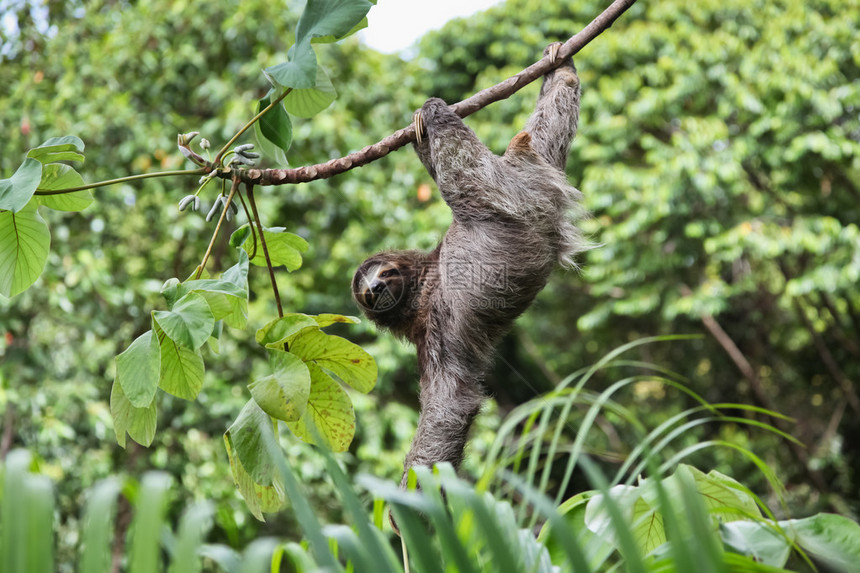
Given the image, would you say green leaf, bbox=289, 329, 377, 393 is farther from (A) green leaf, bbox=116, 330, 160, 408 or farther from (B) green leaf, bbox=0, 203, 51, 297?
(B) green leaf, bbox=0, 203, 51, 297

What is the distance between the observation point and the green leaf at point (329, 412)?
1.66 metres

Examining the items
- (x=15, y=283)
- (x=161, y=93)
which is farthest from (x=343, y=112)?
(x=15, y=283)

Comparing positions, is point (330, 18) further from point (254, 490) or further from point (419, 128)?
point (254, 490)

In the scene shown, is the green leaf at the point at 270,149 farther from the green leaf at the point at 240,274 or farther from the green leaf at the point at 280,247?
the green leaf at the point at 240,274

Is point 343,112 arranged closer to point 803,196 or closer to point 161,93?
point 161,93

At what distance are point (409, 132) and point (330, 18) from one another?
0.45 meters

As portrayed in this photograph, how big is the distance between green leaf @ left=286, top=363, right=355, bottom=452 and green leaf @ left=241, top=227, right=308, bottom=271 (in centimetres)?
43

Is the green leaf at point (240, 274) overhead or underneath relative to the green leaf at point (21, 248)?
underneath

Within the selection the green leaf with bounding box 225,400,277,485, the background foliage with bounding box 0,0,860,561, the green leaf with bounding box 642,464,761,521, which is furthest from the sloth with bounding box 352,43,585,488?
the background foliage with bounding box 0,0,860,561

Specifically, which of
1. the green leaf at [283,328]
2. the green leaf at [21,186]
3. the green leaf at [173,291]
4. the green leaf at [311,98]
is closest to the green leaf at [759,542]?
the green leaf at [283,328]

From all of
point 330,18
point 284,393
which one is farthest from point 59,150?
point 284,393

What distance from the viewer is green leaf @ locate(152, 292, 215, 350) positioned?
1379 mm

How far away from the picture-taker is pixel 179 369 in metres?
1.60

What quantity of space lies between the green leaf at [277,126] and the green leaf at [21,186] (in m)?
0.56
